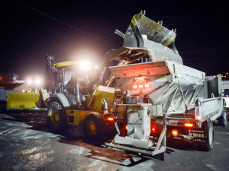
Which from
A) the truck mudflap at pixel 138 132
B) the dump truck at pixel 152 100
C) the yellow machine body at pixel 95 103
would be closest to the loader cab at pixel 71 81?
the yellow machine body at pixel 95 103

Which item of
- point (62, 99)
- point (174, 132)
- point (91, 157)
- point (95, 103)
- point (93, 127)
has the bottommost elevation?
point (91, 157)

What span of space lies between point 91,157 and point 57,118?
11.4 ft

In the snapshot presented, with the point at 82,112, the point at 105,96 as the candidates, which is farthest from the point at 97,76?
the point at 82,112

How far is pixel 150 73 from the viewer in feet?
14.9

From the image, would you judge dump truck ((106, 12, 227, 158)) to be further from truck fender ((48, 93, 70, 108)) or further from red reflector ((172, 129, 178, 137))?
truck fender ((48, 93, 70, 108))

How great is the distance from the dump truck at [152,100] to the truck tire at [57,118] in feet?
9.63

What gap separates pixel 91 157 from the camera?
4.41m

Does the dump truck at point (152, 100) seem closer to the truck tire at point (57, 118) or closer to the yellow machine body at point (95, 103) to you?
the yellow machine body at point (95, 103)

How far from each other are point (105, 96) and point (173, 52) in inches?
130

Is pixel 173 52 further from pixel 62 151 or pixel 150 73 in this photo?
pixel 62 151

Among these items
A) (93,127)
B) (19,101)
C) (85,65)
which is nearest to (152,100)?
(93,127)

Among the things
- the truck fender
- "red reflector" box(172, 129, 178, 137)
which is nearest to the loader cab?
the truck fender

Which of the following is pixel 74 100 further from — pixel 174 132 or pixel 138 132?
pixel 174 132

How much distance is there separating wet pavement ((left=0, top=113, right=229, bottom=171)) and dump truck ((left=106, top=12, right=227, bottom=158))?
0.37 meters
